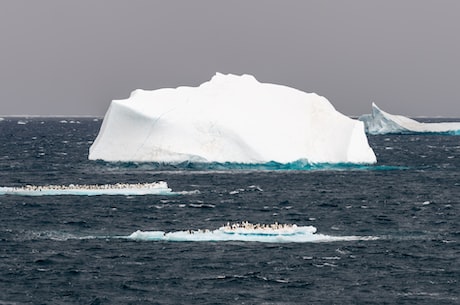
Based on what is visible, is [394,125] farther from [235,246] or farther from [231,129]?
[235,246]

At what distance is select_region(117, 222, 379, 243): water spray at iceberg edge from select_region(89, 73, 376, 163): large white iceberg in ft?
87.2

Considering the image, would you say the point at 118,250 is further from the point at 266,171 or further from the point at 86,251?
the point at 266,171

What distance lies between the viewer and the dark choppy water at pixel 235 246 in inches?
1078

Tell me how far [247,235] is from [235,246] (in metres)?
1.94

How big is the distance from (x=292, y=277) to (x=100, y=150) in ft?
126

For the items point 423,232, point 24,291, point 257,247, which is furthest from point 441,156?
point 24,291

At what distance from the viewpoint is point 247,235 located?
1417 inches

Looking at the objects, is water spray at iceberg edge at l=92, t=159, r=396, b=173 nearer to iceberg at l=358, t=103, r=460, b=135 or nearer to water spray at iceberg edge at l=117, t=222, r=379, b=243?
water spray at iceberg edge at l=117, t=222, r=379, b=243

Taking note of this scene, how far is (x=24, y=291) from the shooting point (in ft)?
89.8

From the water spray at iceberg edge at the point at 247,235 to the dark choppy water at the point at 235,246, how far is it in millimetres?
658

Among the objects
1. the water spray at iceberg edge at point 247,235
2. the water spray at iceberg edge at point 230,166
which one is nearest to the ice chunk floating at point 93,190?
the water spray at iceberg edge at point 230,166

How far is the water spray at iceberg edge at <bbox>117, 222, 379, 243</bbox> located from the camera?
35500mm

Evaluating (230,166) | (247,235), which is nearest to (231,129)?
(230,166)

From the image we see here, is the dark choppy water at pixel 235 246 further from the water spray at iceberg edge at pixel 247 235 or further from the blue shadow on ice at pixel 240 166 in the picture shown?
the blue shadow on ice at pixel 240 166
